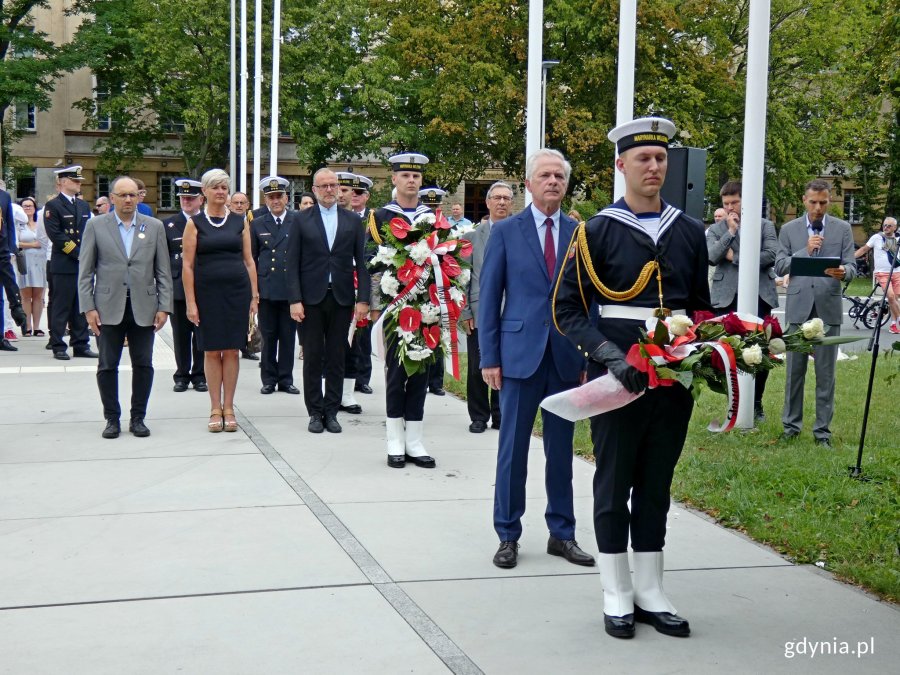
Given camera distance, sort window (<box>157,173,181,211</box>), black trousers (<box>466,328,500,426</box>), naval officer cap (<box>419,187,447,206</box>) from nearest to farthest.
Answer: black trousers (<box>466,328,500,426</box>) < naval officer cap (<box>419,187,447,206</box>) < window (<box>157,173,181,211</box>)

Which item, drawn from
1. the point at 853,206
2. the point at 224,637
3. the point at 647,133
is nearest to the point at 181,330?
the point at 224,637

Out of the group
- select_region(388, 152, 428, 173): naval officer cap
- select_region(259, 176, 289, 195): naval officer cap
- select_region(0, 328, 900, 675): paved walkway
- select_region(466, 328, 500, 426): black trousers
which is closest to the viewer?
select_region(0, 328, 900, 675): paved walkway

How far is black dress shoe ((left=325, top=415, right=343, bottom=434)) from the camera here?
9.96m

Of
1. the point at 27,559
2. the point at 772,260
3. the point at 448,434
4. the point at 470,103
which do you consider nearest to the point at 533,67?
the point at 772,260

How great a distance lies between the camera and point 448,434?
10.0 m

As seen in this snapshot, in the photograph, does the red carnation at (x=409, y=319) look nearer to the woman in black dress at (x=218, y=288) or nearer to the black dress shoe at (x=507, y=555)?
the woman in black dress at (x=218, y=288)

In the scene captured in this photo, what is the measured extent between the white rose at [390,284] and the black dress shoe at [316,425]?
173 centimetres

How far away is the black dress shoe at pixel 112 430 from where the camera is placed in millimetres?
9562

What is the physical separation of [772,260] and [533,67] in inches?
150

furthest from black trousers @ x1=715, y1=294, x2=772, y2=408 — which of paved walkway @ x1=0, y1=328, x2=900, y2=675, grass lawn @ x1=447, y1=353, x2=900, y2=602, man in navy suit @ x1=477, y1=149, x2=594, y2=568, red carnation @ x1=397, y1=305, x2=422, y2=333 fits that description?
man in navy suit @ x1=477, y1=149, x2=594, y2=568

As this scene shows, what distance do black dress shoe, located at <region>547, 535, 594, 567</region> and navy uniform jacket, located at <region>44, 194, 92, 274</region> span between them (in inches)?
419

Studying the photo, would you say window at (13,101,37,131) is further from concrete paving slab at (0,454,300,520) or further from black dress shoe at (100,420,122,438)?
concrete paving slab at (0,454,300,520)

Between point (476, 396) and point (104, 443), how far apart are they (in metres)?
3.15

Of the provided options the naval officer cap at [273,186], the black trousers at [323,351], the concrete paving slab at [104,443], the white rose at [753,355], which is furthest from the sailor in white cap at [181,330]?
the white rose at [753,355]
